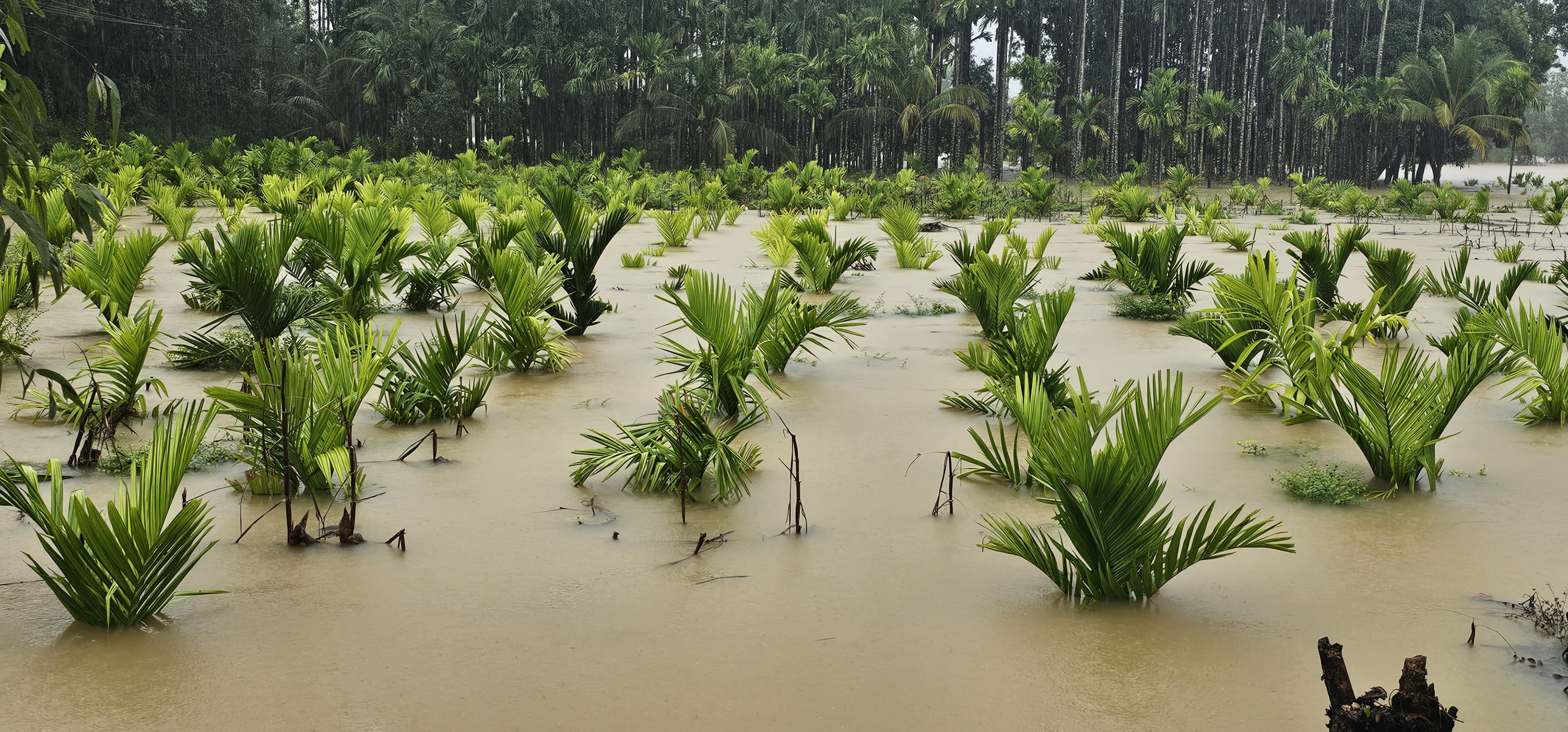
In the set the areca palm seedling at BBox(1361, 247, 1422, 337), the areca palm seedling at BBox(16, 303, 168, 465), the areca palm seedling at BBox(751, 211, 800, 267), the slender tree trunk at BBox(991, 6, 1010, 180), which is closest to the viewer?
the areca palm seedling at BBox(16, 303, 168, 465)

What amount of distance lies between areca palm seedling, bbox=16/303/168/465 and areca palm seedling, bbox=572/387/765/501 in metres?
2.01

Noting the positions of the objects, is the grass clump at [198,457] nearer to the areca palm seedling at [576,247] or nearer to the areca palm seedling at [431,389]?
the areca palm seedling at [431,389]

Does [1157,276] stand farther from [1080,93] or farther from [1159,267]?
[1080,93]

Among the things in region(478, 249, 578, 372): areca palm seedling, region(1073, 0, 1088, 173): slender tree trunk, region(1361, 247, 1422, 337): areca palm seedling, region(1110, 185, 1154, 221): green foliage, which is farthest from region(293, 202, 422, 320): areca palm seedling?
region(1073, 0, 1088, 173): slender tree trunk

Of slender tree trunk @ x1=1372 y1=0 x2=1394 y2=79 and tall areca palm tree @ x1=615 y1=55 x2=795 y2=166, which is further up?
slender tree trunk @ x1=1372 y1=0 x2=1394 y2=79

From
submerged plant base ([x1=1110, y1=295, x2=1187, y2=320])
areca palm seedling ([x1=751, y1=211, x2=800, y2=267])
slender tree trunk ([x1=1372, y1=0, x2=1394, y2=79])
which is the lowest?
submerged plant base ([x1=1110, y1=295, x2=1187, y2=320])

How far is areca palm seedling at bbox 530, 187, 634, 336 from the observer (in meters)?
8.02

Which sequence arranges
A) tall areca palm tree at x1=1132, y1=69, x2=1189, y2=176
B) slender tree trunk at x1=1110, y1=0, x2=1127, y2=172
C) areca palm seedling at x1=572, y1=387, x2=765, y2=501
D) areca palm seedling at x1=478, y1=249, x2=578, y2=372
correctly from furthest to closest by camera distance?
slender tree trunk at x1=1110, y1=0, x2=1127, y2=172 < tall areca palm tree at x1=1132, y1=69, x2=1189, y2=176 < areca palm seedling at x1=478, y1=249, x2=578, y2=372 < areca palm seedling at x1=572, y1=387, x2=765, y2=501

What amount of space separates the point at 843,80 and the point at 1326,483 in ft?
111

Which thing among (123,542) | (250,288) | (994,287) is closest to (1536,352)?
(994,287)

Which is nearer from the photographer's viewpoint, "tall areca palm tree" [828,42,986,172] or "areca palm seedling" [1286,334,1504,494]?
"areca palm seedling" [1286,334,1504,494]

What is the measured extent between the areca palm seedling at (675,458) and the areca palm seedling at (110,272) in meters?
3.66

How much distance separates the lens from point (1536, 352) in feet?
18.1

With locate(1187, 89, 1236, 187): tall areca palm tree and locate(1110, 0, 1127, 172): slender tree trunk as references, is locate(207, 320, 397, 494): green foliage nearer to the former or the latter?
locate(1187, 89, 1236, 187): tall areca palm tree
